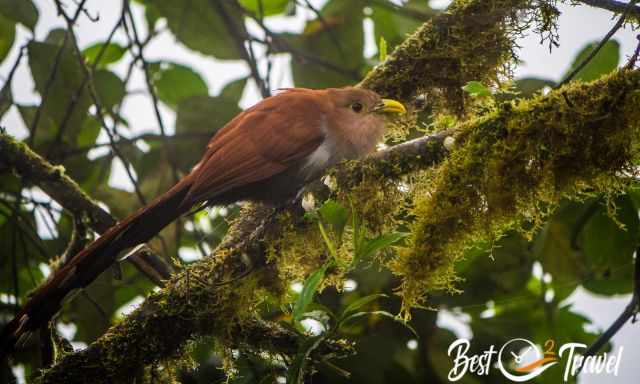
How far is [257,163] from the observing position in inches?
107

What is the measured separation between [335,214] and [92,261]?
3.10ft

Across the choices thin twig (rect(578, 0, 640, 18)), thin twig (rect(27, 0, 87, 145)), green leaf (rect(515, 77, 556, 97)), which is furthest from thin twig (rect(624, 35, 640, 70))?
thin twig (rect(27, 0, 87, 145))

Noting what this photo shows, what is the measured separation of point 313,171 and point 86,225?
102 cm

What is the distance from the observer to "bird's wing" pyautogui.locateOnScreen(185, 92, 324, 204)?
2621 millimetres

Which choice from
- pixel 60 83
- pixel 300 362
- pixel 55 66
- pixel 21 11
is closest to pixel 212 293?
pixel 300 362

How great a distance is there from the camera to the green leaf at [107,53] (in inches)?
153

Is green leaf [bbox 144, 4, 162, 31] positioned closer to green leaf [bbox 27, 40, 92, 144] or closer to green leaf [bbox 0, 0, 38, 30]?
green leaf [bbox 27, 40, 92, 144]

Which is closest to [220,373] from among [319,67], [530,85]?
[319,67]

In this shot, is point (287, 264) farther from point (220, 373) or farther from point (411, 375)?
point (411, 375)

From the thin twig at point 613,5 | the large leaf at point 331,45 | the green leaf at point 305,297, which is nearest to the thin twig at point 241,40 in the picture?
the large leaf at point 331,45

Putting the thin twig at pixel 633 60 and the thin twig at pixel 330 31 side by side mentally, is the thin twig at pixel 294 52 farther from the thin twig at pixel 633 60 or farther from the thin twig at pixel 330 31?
the thin twig at pixel 633 60

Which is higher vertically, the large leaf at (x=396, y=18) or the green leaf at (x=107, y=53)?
the green leaf at (x=107, y=53)

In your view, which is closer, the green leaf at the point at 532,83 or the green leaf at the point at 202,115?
the green leaf at the point at 532,83

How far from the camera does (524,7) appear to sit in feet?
8.42
